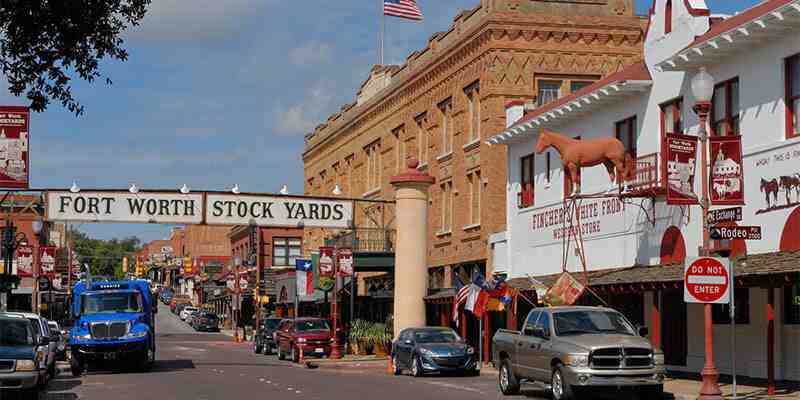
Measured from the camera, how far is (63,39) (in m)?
16.3

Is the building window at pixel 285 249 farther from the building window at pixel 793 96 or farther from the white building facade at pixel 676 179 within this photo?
the building window at pixel 793 96

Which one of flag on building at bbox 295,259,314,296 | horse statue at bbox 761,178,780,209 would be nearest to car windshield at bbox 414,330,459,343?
horse statue at bbox 761,178,780,209

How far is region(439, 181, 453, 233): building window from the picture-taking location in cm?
4897

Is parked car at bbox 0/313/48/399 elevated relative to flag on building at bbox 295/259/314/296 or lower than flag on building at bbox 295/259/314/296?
lower

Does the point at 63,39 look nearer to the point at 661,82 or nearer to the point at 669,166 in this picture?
the point at 669,166

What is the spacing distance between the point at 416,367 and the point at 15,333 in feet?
39.4

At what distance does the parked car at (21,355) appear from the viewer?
72.6 feet

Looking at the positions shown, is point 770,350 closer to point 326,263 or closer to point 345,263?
point 345,263

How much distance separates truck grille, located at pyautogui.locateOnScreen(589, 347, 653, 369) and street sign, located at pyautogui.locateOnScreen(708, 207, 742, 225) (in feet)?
9.34

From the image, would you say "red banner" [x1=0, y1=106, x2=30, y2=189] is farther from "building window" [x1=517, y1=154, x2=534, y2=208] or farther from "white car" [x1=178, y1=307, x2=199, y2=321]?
"white car" [x1=178, y1=307, x2=199, y2=321]

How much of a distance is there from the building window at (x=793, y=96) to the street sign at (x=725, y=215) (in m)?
3.52

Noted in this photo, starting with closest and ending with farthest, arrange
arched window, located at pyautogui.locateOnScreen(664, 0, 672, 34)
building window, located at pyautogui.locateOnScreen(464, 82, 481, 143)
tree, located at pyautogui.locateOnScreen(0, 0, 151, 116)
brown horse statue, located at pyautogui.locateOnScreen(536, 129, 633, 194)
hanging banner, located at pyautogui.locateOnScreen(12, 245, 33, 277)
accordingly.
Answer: tree, located at pyautogui.locateOnScreen(0, 0, 151, 116)
arched window, located at pyautogui.locateOnScreen(664, 0, 672, 34)
brown horse statue, located at pyautogui.locateOnScreen(536, 129, 633, 194)
hanging banner, located at pyautogui.locateOnScreen(12, 245, 33, 277)
building window, located at pyautogui.locateOnScreen(464, 82, 481, 143)

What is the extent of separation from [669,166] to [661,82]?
26.5 feet

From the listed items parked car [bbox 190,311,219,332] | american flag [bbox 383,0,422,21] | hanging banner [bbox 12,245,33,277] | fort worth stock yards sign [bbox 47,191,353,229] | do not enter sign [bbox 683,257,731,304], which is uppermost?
american flag [bbox 383,0,422,21]
